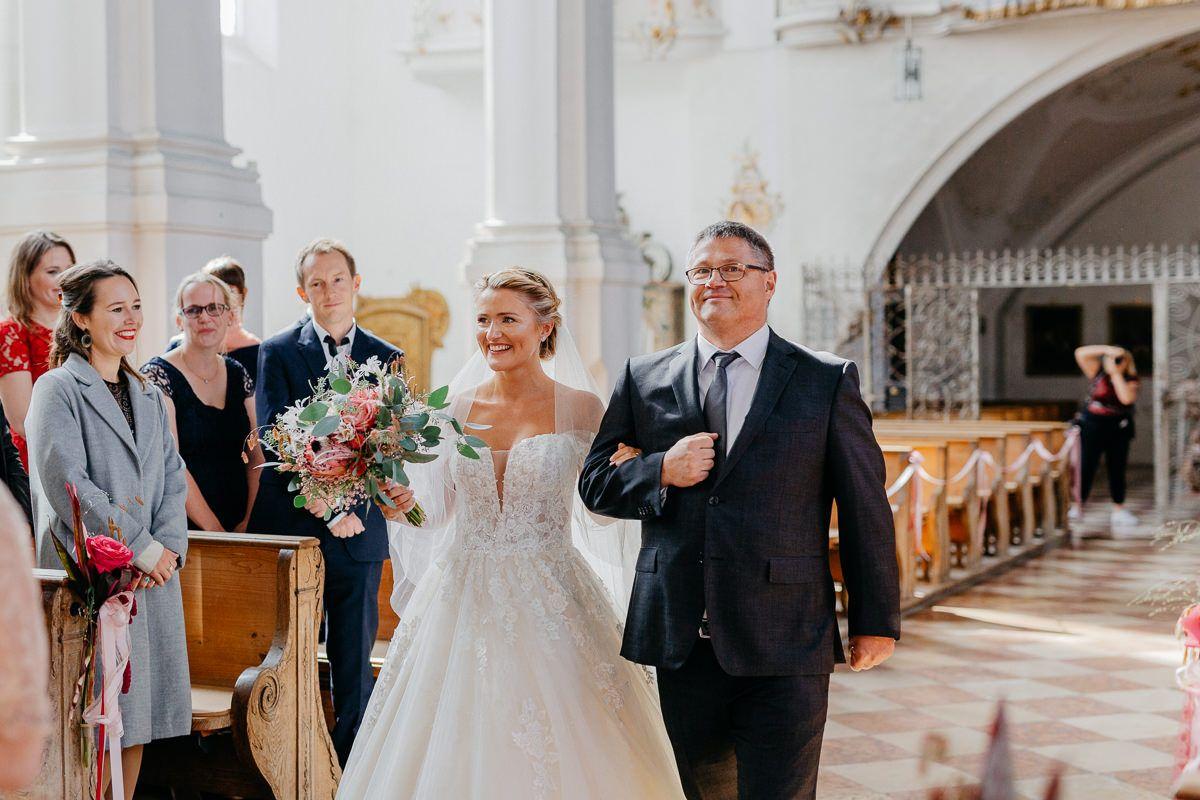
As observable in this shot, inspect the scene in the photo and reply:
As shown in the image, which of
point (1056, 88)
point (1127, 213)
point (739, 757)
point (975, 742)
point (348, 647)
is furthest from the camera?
point (1127, 213)

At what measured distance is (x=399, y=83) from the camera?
49.9 ft

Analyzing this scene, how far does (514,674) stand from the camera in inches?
127

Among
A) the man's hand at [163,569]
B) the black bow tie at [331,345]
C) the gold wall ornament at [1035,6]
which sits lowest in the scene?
the man's hand at [163,569]

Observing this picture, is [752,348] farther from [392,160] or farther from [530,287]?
[392,160]

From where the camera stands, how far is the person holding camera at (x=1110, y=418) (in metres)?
12.0

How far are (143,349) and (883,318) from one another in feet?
33.8

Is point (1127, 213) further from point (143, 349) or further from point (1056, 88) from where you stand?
point (143, 349)

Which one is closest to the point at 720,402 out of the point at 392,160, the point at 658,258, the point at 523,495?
the point at 523,495

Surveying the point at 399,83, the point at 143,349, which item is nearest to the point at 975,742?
the point at 143,349

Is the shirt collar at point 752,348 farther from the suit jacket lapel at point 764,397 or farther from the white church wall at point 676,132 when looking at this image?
the white church wall at point 676,132

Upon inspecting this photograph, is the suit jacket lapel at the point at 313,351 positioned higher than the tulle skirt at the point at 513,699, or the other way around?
the suit jacket lapel at the point at 313,351

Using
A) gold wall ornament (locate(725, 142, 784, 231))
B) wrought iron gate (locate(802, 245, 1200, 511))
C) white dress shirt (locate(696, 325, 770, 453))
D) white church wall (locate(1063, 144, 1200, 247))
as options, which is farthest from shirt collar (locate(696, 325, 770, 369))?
white church wall (locate(1063, 144, 1200, 247))

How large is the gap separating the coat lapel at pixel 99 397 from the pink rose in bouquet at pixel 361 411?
637 mm

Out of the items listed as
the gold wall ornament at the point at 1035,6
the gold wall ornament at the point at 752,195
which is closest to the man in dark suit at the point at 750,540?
the gold wall ornament at the point at 1035,6
